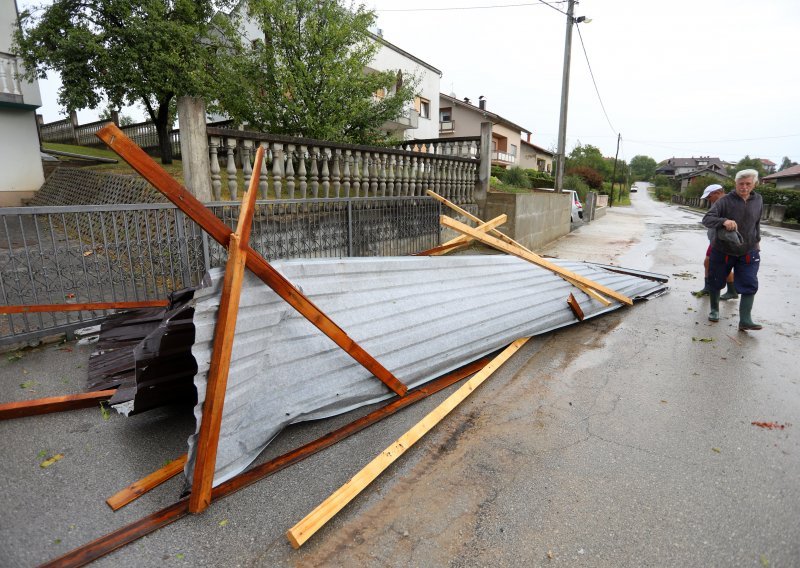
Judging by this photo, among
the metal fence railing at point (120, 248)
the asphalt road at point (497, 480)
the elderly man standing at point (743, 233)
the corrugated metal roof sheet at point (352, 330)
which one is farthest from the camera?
the elderly man standing at point (743, 233)

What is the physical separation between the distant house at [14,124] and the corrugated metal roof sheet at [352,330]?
1554 centimetres

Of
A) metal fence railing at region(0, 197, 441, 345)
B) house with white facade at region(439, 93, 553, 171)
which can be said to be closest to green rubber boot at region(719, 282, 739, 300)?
metal fence railing at region(0, 197, 441, 345)

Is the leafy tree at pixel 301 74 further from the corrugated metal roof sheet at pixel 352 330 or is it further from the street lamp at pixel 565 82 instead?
the street lamp at pixel 565 82

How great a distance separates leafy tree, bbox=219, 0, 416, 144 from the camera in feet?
28.1

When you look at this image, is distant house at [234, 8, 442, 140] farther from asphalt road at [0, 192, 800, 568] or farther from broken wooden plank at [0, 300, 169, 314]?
asphalt road at [0, 192, 800, 568]

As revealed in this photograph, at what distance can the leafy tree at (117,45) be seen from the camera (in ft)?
40.5

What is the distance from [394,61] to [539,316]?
72.9ft

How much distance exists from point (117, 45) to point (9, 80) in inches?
139

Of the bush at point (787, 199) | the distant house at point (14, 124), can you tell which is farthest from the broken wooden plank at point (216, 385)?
the bush at point (787, 199)

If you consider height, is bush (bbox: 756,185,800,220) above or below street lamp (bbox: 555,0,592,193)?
below

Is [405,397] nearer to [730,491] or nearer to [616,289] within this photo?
[730,491]

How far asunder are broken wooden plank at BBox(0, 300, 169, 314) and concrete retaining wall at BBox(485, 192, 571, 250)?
7192 mm

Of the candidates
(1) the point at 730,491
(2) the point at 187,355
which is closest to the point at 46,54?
(2) the point at 187,355

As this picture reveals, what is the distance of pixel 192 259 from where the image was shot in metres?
4.75
